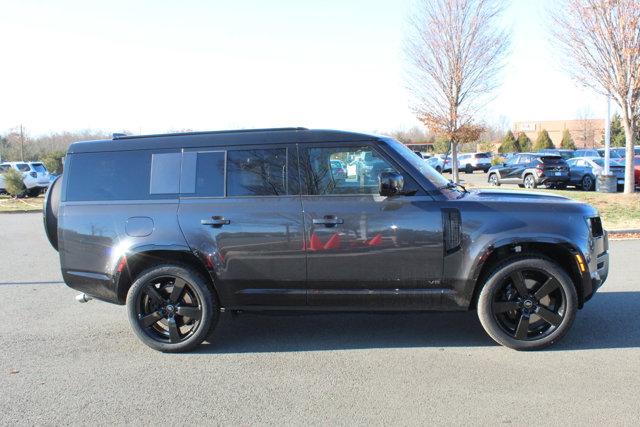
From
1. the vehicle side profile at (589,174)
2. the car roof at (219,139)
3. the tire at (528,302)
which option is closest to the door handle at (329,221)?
the car roof at (219,139)

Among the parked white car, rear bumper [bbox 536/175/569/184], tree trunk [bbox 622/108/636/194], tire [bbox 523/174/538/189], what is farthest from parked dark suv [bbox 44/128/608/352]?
the parked white car

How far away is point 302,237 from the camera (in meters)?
4.80

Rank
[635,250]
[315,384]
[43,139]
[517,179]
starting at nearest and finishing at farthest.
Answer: [315,384] < [635,250] < [517,179] < [43,139]

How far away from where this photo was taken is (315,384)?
14.0ft

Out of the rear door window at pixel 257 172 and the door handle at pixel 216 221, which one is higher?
the rear door window at pixel 257 172

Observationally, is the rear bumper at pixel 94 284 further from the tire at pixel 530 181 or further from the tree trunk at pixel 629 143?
the tire at pixel 530 181

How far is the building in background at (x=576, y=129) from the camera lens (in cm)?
6894

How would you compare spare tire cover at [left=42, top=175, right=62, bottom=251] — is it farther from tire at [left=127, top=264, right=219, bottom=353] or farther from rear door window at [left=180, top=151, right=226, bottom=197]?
rear door window at [left=180, top=151, right=226, bottom=197]

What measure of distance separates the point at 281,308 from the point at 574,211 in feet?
8.65

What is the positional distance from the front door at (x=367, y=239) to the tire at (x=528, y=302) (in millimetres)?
492

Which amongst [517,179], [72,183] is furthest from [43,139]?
[72,183]

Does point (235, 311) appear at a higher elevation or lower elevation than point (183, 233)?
lower

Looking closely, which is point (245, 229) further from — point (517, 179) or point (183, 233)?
point (517, 179)

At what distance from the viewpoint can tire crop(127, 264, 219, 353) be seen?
16.2ft
